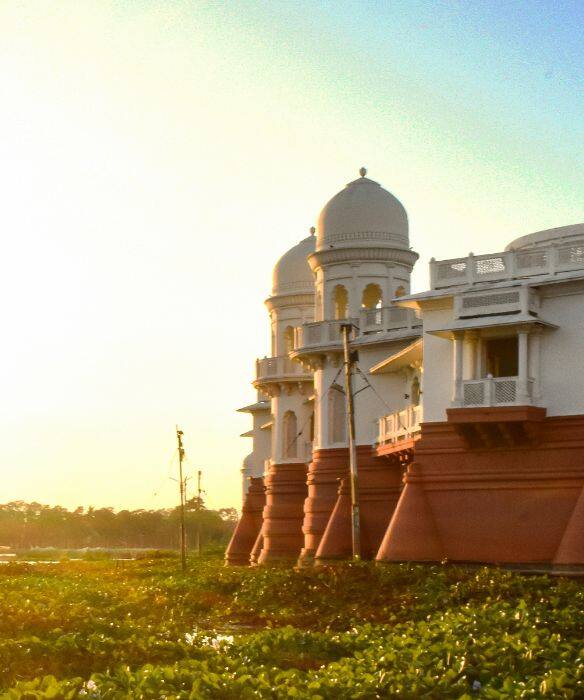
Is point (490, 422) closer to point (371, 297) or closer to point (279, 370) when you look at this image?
point (371, 297)

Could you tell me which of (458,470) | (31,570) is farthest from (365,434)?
(31,570)

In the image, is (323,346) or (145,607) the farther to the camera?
(323,346)

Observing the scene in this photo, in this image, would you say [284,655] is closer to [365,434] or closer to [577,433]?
[577,433]

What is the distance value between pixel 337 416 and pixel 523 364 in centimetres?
1422

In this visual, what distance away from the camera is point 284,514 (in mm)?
47969

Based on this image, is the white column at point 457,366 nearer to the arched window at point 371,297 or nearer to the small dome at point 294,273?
the arched window at point 371,297

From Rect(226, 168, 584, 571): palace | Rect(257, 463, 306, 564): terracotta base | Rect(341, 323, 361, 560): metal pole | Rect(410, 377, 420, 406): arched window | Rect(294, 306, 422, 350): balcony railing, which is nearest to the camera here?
Rect(226, 168, 584, 571): palace

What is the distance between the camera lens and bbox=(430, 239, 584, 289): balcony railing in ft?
94.7

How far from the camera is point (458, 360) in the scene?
2967 centimetres

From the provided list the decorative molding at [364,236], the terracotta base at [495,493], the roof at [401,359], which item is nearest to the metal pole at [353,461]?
the roof at [401,359]

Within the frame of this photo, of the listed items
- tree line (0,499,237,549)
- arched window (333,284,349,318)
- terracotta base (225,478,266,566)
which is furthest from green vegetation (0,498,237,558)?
arched window (333,284,349,318)

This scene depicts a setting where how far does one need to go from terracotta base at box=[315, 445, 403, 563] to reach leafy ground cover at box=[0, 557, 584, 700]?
6.67 meters

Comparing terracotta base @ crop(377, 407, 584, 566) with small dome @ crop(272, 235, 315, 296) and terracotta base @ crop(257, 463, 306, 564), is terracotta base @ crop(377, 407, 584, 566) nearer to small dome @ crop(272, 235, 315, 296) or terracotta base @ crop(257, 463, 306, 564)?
terracotta base @ crop(257, 463, 306, 564)

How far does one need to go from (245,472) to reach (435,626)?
141ft
